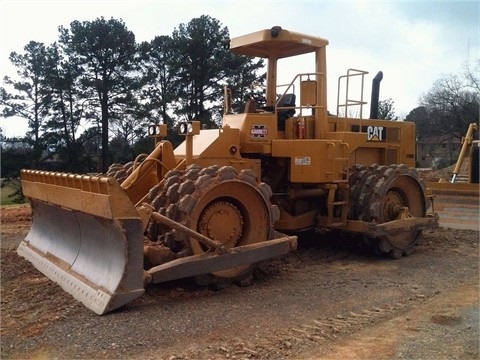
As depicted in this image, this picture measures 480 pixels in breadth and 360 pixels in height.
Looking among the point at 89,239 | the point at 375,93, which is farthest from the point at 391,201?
the point at 89,239

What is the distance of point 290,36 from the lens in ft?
25.1

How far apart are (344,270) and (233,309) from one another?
8.18 feet

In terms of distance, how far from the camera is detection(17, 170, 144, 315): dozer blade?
16.9ft

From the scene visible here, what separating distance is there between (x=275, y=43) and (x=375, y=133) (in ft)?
7.69

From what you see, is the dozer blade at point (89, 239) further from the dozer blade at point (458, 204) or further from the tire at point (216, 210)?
the dozer blade at point (458, 204)

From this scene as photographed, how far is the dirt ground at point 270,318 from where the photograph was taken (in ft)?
14.6

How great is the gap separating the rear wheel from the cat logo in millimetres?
742

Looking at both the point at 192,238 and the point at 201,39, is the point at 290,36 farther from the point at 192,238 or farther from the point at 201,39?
the point at 201,39

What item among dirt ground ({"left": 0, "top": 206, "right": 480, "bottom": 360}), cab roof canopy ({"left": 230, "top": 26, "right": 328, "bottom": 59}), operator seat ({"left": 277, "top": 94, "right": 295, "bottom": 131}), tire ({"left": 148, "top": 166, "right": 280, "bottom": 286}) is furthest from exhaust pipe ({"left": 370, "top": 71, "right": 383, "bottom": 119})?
tire ({"left": 148, "top": 166, "right": 280, "bottom": 286})

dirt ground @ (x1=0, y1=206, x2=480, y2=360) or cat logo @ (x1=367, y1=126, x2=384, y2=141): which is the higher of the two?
cat logo @ (x1=367, y1=126, x2=384, y2=141)

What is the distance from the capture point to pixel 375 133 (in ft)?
29.7

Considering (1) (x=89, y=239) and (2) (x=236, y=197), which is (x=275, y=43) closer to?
(2) (x=236, y=197)

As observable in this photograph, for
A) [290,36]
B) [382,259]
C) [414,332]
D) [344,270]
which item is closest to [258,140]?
[290,36]

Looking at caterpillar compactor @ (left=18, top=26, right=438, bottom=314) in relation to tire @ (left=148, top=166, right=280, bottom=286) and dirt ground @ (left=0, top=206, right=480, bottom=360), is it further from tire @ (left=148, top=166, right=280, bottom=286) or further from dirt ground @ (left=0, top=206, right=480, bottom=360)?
dirt ground @ (left=0, top=206, right=480, bottom=360)
